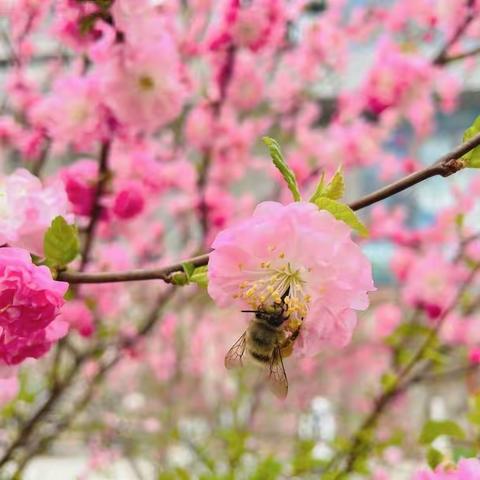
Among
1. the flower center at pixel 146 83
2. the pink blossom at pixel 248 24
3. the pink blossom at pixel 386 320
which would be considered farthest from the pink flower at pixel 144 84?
the pink blossom at pixel 386 320

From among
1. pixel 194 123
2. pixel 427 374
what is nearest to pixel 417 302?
pixel 427 374

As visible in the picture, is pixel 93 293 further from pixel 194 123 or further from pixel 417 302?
pixel 417 302

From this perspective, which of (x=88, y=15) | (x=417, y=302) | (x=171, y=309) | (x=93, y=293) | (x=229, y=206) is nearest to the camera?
(x=88, y=15)

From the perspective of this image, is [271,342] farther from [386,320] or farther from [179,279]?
[386,320]

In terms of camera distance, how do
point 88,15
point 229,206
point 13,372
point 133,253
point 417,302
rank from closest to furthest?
point 13,372
point 88,15
point 229,206
point 417,302
point 133,253

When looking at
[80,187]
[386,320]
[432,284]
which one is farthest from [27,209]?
[386,320]

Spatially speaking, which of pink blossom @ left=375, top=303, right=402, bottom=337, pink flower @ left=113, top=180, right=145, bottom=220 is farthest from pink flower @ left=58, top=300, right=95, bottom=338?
pink blossom @ left=375, top=303, right=402, bottom=337

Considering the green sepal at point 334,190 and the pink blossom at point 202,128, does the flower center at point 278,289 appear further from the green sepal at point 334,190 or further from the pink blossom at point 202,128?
the pink blossom at point 202,128
